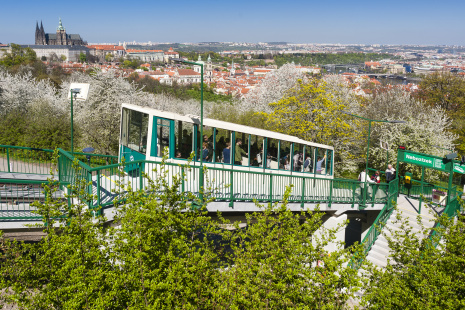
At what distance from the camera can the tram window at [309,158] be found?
1658 cm

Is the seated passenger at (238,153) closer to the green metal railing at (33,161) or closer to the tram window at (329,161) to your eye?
the green metal railing at (33,161)

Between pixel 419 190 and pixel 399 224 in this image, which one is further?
pixel 419 190

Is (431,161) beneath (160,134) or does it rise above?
beneath

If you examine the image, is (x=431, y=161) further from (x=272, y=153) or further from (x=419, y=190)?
(x=272, y=153)

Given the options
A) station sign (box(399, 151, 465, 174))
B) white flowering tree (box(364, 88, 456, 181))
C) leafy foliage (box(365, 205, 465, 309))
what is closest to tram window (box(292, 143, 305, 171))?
station sign (box(399, 151, 465, 174))

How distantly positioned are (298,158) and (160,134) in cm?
608

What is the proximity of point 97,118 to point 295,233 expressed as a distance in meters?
25.0

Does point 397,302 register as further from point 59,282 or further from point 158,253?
point 59,282

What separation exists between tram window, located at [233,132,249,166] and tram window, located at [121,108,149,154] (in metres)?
3.13

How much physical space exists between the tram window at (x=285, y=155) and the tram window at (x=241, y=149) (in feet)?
5.46

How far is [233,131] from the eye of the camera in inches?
543

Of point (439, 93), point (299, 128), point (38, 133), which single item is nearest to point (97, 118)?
point (38, 133)

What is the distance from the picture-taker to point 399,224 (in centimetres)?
1520

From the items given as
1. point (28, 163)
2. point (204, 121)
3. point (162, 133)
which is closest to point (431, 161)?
point (204, 121)
